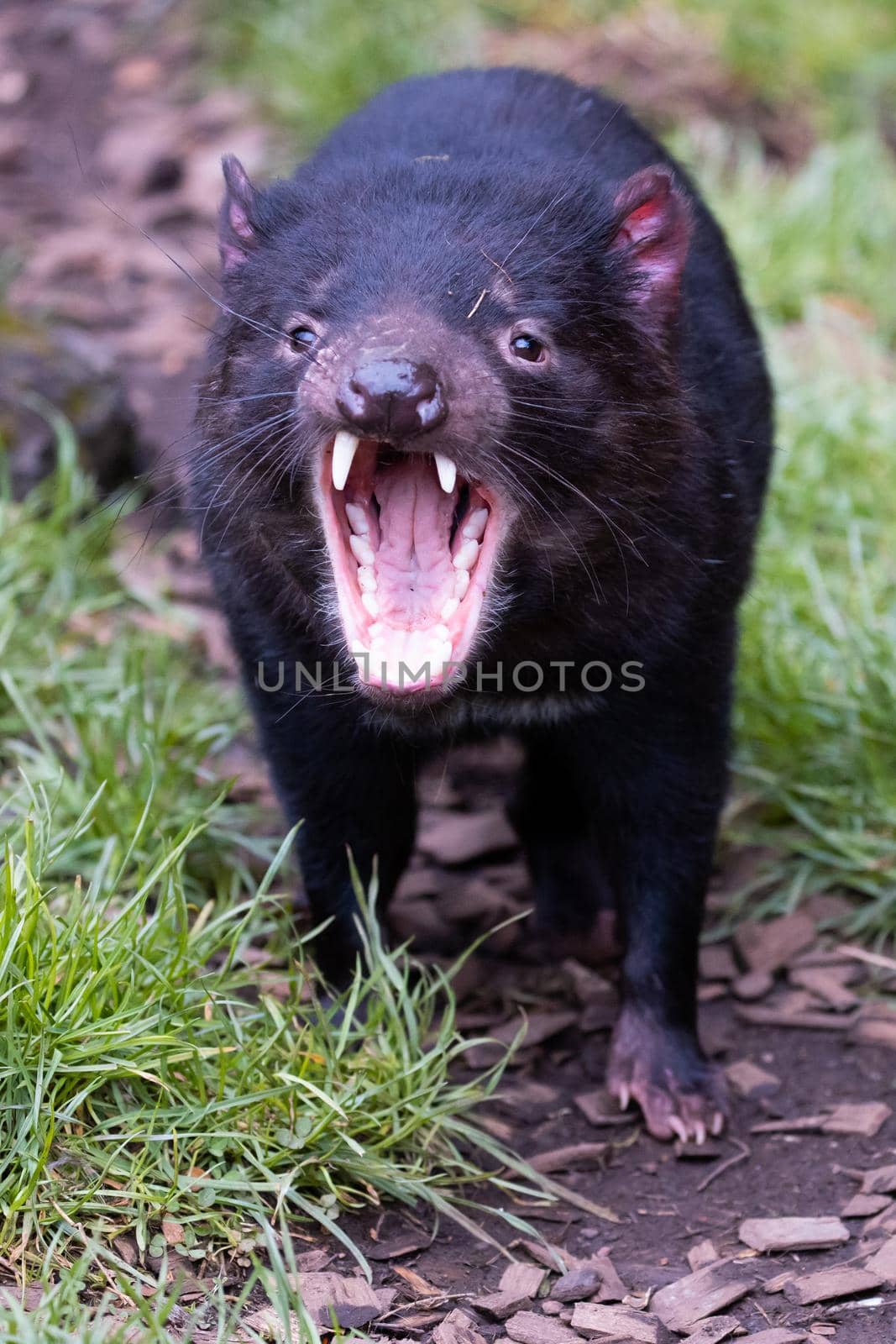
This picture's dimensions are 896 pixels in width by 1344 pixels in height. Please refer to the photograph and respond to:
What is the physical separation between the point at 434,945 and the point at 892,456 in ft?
6.96

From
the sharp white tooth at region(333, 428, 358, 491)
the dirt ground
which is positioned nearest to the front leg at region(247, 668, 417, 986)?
the dirt ground

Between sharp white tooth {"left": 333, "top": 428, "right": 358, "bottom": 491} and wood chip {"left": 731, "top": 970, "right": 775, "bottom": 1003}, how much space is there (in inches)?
64.1

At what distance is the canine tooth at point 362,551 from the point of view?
2.61 m

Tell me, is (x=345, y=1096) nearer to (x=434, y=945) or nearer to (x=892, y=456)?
(x=434, y=945)

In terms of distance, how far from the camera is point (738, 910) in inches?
149

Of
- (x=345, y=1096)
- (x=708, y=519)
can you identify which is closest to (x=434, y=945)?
(x=345, y=1096)

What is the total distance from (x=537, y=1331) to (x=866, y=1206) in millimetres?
647

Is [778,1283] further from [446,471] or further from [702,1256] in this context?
[446,471]

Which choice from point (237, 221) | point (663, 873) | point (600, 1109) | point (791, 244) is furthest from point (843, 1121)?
point (791, 244)

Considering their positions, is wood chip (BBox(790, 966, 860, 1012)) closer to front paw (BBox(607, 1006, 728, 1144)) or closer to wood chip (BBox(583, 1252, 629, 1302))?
front paw (BBox(607, 1006, 728, 1144))

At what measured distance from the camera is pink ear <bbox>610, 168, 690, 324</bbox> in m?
2.75

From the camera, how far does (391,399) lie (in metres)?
2.33

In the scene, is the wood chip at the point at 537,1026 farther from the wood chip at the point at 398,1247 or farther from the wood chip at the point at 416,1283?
the wood chip at the point at 416,1283

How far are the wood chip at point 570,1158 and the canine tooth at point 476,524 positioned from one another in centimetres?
115
